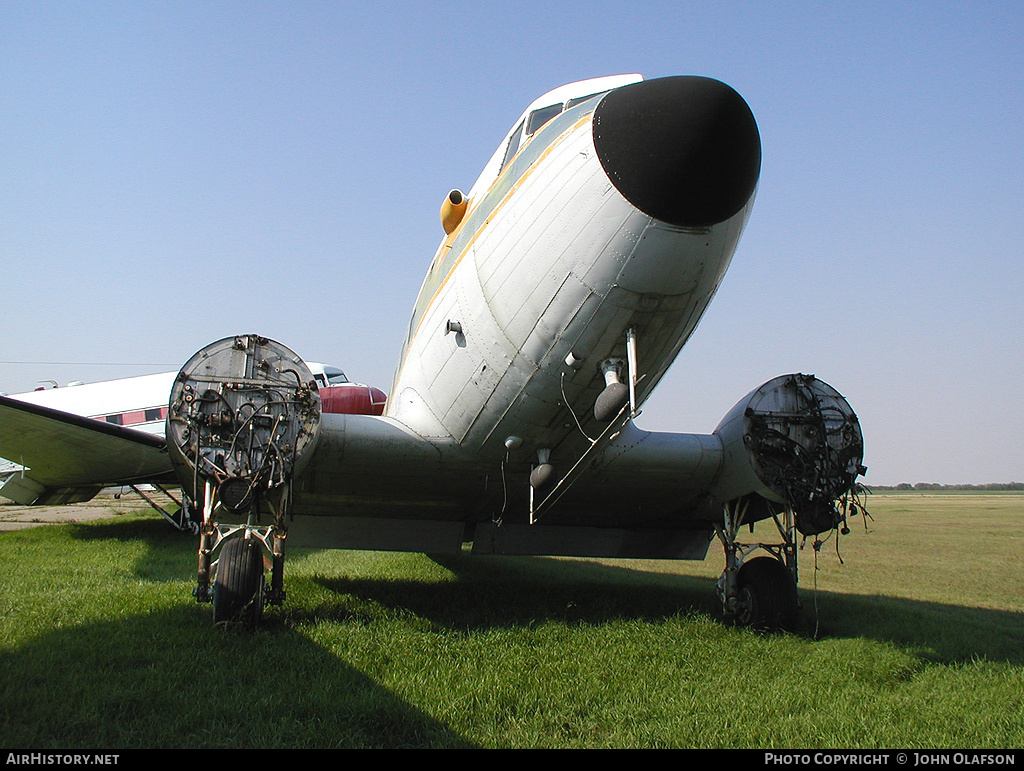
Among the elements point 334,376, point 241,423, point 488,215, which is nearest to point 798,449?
point 488,215

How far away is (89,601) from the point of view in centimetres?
670

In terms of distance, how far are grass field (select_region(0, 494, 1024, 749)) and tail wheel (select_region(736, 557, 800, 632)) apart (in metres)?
0.32

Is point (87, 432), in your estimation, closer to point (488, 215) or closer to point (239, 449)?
point (239, 449)

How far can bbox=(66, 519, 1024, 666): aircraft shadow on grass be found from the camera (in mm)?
6434

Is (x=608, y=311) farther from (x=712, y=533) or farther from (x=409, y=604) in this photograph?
(x=712, y=533)

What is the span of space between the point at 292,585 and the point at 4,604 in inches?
106

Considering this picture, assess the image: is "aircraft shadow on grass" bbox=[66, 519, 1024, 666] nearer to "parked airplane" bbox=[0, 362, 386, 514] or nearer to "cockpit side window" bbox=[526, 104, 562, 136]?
"parked airplane" bbox=[0, 362, 386, 514]

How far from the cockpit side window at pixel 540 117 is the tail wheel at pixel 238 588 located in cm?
419

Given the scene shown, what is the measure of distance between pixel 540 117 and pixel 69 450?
7620 millimetres

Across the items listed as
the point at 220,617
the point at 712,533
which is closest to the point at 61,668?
the point at 220,617

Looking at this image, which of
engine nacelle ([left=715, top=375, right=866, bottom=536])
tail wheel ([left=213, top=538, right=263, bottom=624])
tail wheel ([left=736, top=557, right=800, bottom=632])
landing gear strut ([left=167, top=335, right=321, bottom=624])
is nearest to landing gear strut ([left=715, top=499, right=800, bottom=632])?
tail wheel ([left=736, top=557, right=800, bottom=632])

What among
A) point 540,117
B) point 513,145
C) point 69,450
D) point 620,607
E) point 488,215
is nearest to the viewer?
point 488,215

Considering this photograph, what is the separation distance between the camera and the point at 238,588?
18.5ft

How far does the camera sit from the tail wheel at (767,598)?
A: 6.68 metres
